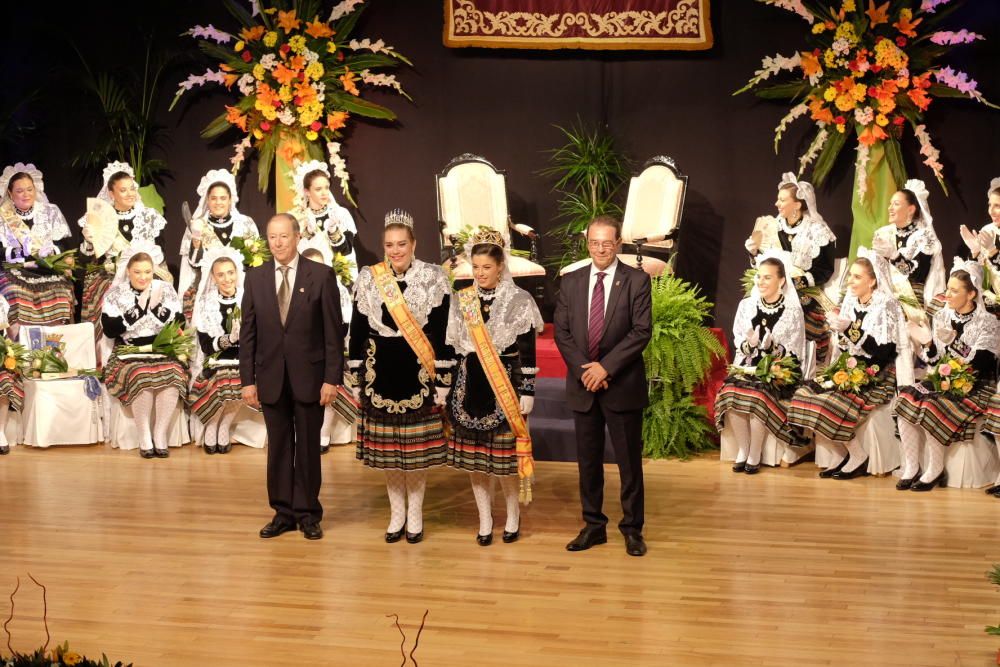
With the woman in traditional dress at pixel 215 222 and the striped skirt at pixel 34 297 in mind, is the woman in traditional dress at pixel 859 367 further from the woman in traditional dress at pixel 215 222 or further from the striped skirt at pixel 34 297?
the striped skirt at pixel 34 297

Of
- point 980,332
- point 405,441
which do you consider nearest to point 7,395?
point 405,441

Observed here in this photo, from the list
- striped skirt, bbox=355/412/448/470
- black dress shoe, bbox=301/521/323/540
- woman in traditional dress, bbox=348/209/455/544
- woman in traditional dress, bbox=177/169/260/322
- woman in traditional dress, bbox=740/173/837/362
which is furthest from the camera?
woman in traditional dress, bbox=177/169/260/322

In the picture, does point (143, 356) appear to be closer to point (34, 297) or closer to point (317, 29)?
point (34, 297)

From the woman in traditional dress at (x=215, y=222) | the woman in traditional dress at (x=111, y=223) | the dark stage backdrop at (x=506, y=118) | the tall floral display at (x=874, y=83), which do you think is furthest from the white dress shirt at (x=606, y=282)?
the dark stage backdrop at (x=506, y=118)

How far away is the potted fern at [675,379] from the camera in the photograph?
7.51m

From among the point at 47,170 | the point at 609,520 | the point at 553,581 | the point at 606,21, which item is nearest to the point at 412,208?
the point at 606,21

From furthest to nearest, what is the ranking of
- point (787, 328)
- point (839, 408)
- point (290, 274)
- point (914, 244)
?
point (914, 244) → point (787, 328) → point (839, 408) → point (290, 274)

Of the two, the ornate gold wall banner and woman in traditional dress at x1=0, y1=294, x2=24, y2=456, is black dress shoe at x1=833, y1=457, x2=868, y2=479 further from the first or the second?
woman in traditional dress at x1=0, y1=294, x2=24, y2=456

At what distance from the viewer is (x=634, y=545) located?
5.34m

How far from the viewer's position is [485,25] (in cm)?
969

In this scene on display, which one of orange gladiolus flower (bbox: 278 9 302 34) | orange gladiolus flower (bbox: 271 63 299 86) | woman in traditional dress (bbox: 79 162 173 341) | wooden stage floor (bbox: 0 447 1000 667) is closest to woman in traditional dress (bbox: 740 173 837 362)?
wooden stage floor (bbox: 0 447 1000 667)

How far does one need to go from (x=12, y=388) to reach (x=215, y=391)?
133cm

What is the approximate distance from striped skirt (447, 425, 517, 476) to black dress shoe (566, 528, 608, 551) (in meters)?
0.41

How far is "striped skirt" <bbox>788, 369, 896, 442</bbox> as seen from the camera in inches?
274
